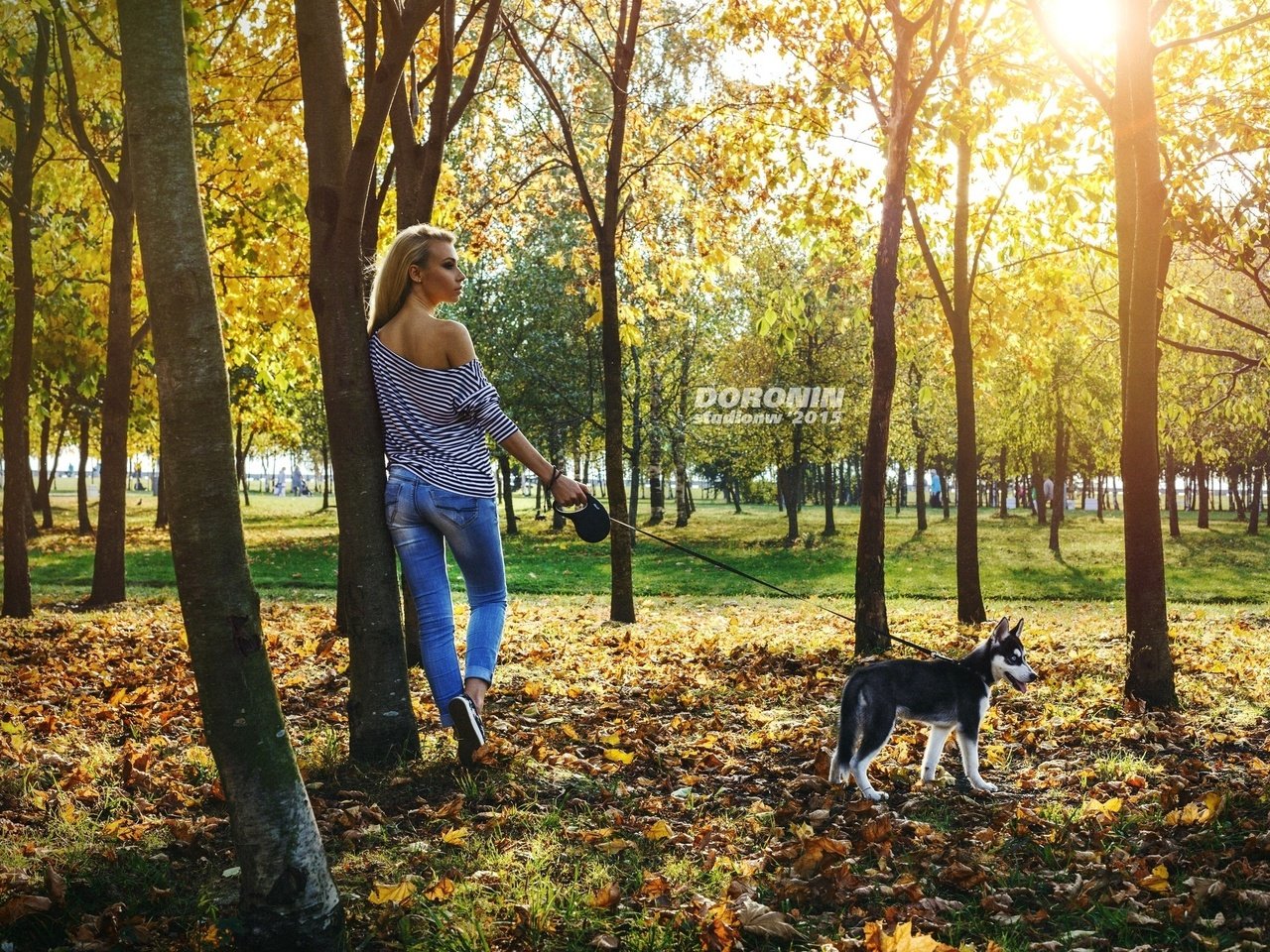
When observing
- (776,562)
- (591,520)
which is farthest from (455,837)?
(776,562)

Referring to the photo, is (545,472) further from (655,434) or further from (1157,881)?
(655,434)

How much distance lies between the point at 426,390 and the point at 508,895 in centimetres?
243

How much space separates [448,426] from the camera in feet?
16.0

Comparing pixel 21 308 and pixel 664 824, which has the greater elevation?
pixel 21 308

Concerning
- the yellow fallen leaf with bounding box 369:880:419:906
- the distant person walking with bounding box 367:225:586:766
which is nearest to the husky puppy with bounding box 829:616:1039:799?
the distant person walking with bounding box 367:225:586:766

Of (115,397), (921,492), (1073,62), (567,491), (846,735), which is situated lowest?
(846,735)

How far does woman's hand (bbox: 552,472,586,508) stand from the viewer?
491 cm

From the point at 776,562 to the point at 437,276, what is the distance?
25022 millimetres

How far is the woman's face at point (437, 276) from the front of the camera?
4.95m

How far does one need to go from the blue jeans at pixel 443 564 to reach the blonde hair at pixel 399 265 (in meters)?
0.87

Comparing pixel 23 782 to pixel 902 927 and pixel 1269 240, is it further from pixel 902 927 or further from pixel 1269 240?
pixel 1269 240

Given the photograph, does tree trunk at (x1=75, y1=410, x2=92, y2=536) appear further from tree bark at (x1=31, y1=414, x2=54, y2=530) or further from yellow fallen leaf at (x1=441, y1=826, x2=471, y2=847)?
yellow fallen leaf at (x1=441, y1=826, x2=471, y2=847)

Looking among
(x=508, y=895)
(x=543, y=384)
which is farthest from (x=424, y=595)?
(x=543, y=384)

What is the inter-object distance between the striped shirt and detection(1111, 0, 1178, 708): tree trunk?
17.0 ft
